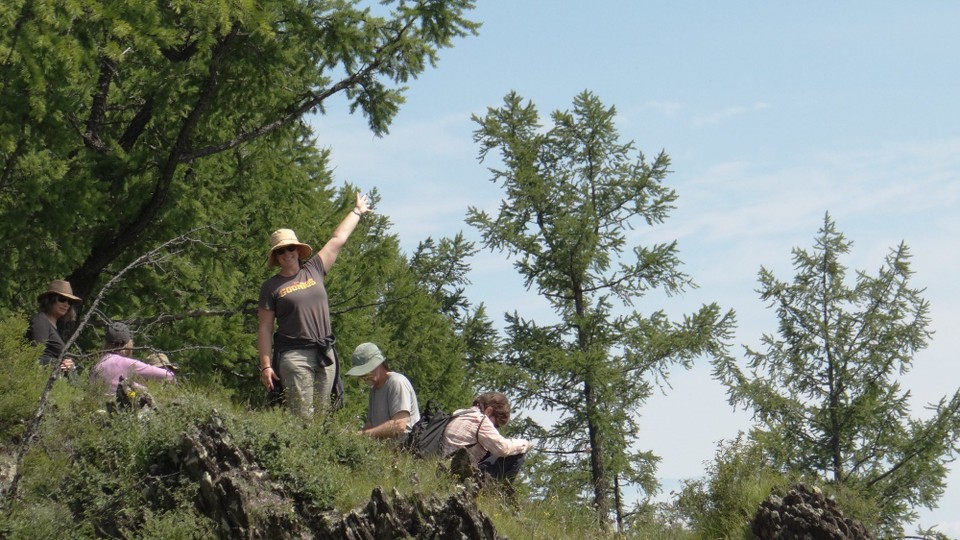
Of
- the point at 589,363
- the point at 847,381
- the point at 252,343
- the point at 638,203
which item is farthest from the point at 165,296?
the point at 847,381

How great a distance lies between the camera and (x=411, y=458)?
398 inches

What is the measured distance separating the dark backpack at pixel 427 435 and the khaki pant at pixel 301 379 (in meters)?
0.76

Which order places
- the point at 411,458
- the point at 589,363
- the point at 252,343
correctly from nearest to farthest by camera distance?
the point at 411,458
the point at 252,343
the point at 589,363

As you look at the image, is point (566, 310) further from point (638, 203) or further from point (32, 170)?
point (32, 170)

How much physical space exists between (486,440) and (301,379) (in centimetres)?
158

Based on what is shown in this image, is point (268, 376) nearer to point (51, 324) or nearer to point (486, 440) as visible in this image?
point (486, 440)

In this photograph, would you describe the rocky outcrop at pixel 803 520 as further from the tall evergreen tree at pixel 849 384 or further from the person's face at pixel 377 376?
the tall evergreen tree at pixel 849 384

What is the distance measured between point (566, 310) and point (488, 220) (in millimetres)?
2452

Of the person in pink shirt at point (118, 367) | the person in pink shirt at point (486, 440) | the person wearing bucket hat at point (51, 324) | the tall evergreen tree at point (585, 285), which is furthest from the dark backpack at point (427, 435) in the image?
the tall evergreen tree at point (585, 285)

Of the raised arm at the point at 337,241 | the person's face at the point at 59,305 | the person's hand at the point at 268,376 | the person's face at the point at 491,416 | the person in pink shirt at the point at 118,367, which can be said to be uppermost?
the raised arm at the point at 337,241

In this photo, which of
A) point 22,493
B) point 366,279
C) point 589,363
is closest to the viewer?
point 22,493

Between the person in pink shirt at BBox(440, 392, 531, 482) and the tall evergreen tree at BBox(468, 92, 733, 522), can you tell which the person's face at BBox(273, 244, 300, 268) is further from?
the tall evergreen tree at BBox(468, 92, 733, 522)

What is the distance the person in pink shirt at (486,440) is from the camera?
1070cm

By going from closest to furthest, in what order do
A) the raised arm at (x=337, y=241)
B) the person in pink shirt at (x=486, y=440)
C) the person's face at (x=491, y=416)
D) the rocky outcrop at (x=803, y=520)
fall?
the rocky outcrop at (x=803, y=520) → the person in pink shirt at (x=486, y=440) → the person's face at (x=491, y=416) → the raised arm at (x=337, y=241)
